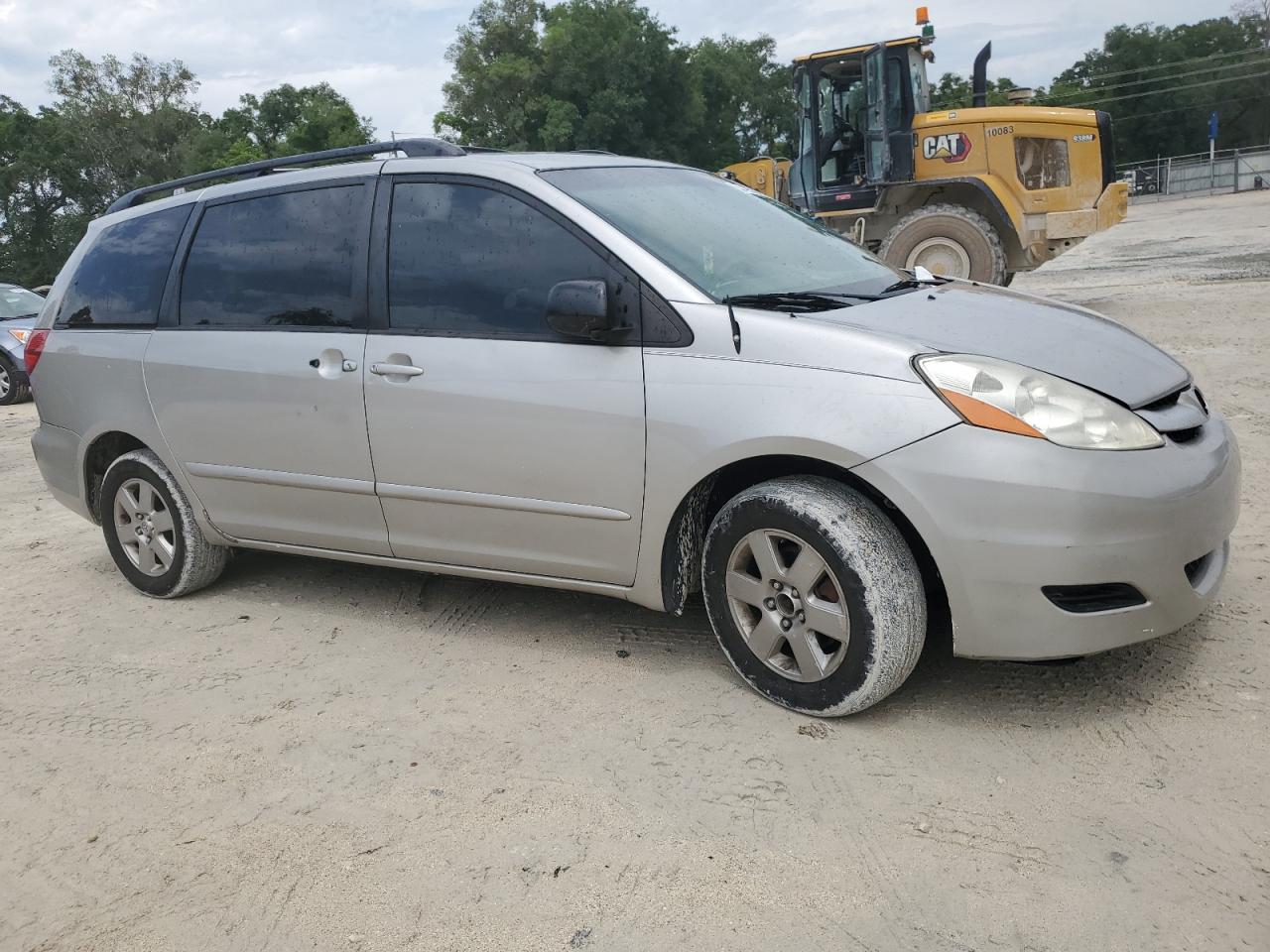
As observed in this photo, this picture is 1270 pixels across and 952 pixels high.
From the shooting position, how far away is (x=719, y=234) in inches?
158

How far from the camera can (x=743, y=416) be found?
3.38m

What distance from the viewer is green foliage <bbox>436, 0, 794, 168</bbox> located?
57.5 m

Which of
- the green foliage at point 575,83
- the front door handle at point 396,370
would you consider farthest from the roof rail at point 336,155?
the green foliage at point 575,83

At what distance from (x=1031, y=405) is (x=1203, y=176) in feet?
149

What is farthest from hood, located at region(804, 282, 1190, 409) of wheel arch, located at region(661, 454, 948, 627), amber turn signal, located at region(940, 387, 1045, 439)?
wheel arch, located at region(661, 454, 948, 627)

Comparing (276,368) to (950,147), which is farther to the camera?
(950,147)

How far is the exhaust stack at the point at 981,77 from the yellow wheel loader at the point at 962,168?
22mm

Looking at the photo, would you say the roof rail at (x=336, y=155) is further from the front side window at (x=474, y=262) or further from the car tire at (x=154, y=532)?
the car tire at (x=154, y=532)

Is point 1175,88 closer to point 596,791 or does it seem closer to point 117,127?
point 117,127

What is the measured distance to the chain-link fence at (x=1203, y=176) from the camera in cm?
4012

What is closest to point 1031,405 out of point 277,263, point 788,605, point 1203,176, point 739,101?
point 788,605

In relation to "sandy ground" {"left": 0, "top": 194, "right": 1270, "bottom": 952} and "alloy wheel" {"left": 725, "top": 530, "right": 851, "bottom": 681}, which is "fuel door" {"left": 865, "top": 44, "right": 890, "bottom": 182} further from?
"alloy wheel" {"left": 725, "top": 530, "right": 851, "bottom": 681}

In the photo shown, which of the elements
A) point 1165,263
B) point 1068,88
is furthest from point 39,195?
point 1068,88

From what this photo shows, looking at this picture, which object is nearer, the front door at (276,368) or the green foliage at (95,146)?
the front door at (276,368)
